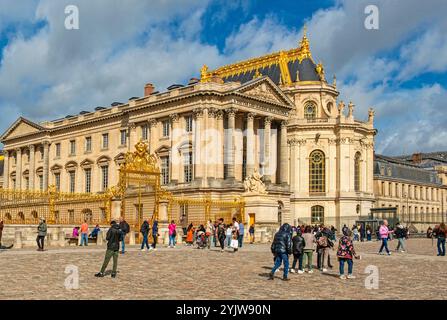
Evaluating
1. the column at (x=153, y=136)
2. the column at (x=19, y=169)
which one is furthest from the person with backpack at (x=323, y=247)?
the column at (x=19, y=169)

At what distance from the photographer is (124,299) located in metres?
13.2

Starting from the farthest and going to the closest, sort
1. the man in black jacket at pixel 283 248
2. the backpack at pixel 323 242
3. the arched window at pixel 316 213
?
the arched window at pixel 316 213, the backpack at pixel 323 242, the man in black jacket at pixel 283 248

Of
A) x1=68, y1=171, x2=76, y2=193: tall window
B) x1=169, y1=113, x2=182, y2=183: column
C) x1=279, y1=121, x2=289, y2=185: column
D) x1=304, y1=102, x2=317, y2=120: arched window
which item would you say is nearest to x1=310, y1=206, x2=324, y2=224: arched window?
x1=279, y1=121, x2=289, y2=185: column

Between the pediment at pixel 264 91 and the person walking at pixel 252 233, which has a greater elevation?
the pediment at pixel 264 91

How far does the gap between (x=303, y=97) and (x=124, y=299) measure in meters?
60.8

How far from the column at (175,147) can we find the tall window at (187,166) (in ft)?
1.78

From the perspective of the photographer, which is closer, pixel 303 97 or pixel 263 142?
pixel 263 142

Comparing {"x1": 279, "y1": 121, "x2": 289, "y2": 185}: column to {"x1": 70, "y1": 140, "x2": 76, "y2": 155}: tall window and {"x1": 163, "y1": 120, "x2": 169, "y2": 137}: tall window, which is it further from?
{"x1": 70, "y1": 140, "x2": 76, "y2": 155}: tall window

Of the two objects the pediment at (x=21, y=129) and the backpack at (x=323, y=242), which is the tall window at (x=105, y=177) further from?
the backpack at (x=323, y=242)

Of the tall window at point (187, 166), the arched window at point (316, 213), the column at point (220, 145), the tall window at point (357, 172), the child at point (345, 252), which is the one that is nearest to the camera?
the child at point (345, 252)

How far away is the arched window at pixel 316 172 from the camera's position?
2783 inches

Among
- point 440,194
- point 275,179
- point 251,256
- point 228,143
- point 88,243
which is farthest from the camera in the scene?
point 440,194

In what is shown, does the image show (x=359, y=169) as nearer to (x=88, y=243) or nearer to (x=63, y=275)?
(x=88, y=243)
